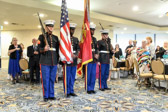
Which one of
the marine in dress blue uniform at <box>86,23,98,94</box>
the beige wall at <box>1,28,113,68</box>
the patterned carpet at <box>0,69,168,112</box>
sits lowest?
the patterned carpet at <box>0,69,168,112</box>

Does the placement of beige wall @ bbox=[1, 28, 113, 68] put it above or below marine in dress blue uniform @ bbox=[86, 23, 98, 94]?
above

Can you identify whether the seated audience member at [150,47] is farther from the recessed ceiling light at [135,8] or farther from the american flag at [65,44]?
the recessed ceiling light at [135,8]

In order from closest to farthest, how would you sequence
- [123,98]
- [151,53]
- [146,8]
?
[123,98] → [151,53] → [146,8]

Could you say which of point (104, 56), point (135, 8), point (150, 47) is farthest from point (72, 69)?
point (135, 8)

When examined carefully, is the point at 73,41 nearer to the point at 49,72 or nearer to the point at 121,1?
the point at 49,72

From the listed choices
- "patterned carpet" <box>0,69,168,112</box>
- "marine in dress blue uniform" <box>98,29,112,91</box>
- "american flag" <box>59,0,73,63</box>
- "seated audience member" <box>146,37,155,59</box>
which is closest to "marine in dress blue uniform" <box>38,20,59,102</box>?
"american flag" <box>59,0,73,63</box>

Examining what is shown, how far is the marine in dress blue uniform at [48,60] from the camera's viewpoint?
3232 millimetres

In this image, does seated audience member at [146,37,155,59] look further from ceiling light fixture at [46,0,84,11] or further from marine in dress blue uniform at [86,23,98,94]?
ceiling light fixture at [46,0,84,11]

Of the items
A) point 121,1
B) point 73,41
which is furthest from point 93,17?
point 73,41

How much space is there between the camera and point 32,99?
3.42 meters

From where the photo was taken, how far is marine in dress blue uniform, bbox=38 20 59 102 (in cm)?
323

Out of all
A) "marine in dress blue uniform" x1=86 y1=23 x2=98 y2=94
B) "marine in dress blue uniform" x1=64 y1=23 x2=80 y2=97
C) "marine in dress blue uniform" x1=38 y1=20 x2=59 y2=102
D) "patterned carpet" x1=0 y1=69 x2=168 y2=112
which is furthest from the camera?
"marine in dress blue uniform" x1=86 y1=23 x2=98 y2=94

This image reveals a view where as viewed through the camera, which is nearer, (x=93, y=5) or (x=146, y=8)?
(x=93, y=5)

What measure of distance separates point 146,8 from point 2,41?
33.6 ft
